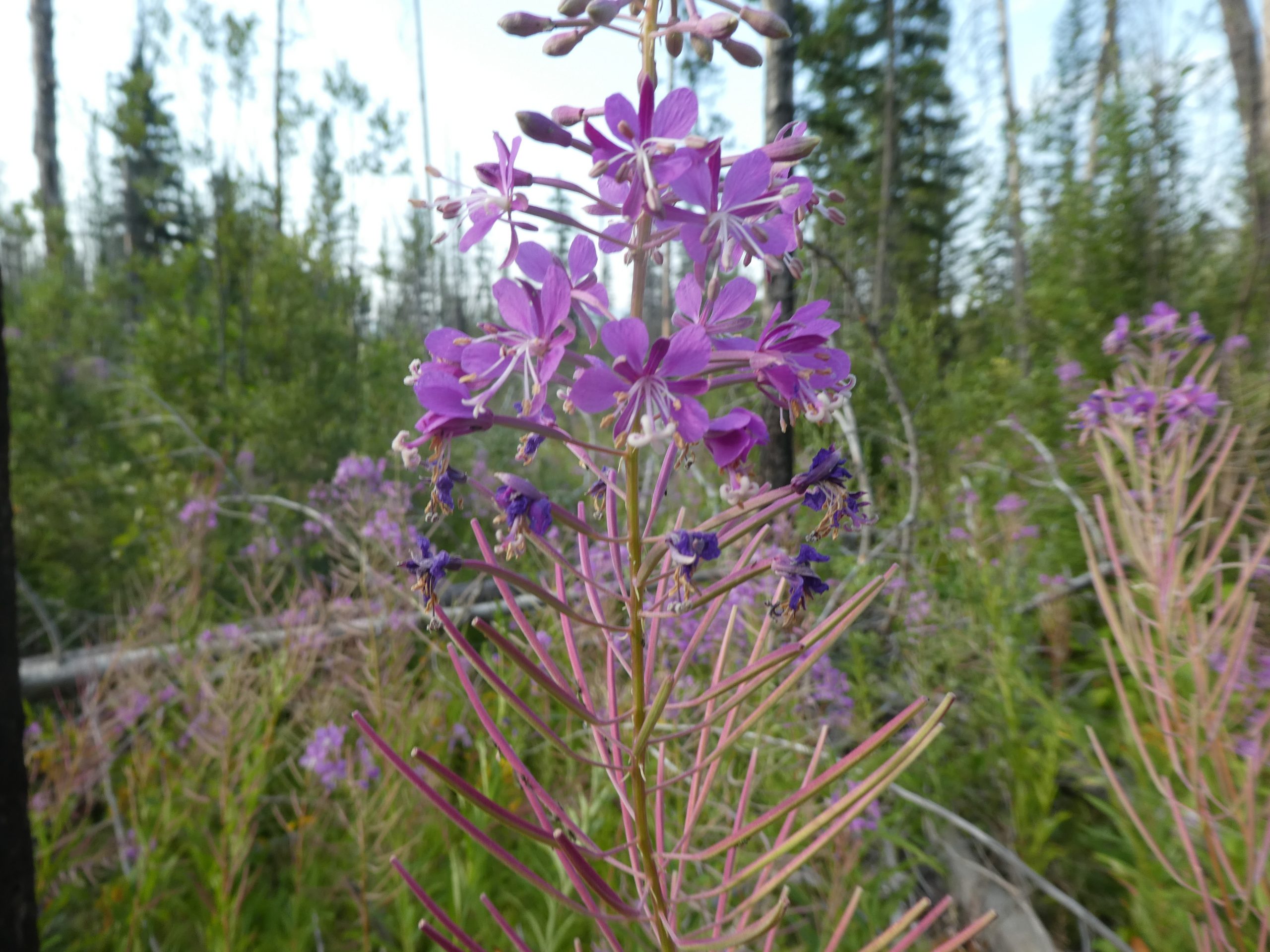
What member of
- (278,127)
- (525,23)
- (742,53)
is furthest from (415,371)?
(278,127)

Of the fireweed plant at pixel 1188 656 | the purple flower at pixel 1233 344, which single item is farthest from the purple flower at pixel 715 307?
the purple flower at pixel 1233 344

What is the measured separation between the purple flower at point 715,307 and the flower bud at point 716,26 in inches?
11.1

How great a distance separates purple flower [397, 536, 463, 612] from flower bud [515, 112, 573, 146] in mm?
505

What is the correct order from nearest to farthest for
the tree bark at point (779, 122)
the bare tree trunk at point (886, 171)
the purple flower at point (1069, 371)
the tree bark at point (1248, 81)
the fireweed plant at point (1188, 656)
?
the fireweed plant at point (1188, 656) < the tree bark at point (779, 122) < the purple flower at point (1069, 371) < the tree bark at point (1248, 81) < the bare tree trunk at point (886, 171)

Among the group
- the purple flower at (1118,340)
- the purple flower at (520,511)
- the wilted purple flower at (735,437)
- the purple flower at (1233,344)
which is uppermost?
the purple flower at (1233,344)

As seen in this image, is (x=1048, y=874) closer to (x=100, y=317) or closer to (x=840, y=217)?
(x=840, y=217)

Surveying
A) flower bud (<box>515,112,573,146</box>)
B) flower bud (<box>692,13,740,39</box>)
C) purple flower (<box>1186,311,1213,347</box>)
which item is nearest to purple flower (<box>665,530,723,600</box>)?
flower bud (<box>515,112,573,146</box>)

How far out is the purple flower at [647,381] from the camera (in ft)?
2.31

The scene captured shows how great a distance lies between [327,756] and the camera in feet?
9.58

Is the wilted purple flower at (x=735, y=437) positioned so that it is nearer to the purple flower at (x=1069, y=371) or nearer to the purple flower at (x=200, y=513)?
the purple flower at (x=200, y=513)

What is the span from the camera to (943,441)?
599 centimetres

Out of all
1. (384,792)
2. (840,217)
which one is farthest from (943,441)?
(840,217)

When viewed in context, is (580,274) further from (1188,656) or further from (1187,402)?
(1187,402)

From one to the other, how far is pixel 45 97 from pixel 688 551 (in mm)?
15467
